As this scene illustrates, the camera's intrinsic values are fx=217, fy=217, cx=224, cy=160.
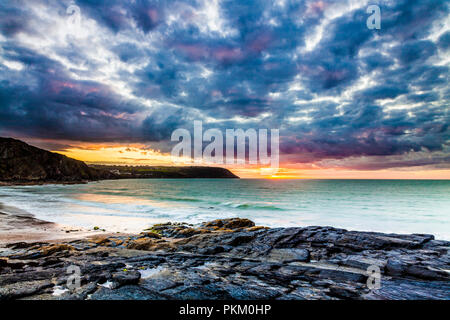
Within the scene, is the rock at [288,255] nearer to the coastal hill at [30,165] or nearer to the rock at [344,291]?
the rock at [344,291]

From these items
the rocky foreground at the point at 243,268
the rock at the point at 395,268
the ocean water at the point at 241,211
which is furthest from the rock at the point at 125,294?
the ocean water at the point at 241,211

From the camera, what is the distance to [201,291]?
5934mm

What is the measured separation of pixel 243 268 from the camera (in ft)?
26.2

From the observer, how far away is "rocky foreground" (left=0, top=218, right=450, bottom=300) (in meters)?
5.80

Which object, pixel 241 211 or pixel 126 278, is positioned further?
pixel 241 211

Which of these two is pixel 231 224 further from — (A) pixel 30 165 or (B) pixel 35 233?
(A) pixel 30 165

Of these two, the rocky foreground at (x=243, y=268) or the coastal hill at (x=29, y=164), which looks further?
the coastal hill at (x=29, y=164)

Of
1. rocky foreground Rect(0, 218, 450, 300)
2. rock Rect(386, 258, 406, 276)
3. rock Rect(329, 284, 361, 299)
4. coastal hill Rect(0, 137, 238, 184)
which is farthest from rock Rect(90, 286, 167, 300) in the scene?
coastal hill Rect(0, 137, 238, 184)

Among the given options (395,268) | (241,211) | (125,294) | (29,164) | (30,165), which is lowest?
(241,211)

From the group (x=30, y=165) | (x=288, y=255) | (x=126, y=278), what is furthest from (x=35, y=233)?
(x=30, y=165)

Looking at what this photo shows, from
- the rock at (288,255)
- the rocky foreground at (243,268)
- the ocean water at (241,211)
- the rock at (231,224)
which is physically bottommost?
the ocean water at (241,211)

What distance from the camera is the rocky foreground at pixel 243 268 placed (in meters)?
5.80

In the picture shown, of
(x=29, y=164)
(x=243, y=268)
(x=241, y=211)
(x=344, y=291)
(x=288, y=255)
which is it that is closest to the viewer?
(x=344, y=291)
